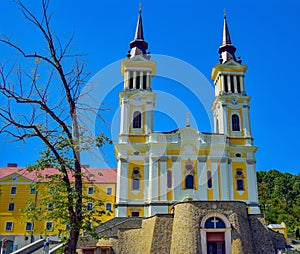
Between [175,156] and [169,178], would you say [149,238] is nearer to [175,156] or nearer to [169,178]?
[169,178]

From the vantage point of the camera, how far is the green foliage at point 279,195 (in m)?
58.7

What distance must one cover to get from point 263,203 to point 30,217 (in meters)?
57.0

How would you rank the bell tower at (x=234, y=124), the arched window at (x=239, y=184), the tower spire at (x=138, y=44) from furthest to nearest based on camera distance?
1. the tower spire at (x=138, y=44)
2. the arched window at (x=239, y=184)
3. the bell tower at (x=234, y=124)

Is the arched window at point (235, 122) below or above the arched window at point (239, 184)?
above

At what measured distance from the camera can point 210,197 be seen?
132 feet

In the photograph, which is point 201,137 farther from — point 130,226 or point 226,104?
point 130,226

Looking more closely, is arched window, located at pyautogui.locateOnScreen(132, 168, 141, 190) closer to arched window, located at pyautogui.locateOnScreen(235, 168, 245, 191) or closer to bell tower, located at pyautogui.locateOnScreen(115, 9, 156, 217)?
bell tower, located at pyautogui.locateOnScreen(115, 9, 156, 217)

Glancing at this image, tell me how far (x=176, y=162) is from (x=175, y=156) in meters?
0.64

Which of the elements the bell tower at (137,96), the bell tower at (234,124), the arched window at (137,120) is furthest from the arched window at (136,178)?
the bell tower at (234,124)

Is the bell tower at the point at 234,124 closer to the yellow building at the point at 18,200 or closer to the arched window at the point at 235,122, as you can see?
the arched window at the point at 235,122

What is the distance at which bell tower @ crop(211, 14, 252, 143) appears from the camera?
44.6 meters

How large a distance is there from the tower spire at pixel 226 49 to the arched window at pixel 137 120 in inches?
493

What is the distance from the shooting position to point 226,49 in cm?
4966

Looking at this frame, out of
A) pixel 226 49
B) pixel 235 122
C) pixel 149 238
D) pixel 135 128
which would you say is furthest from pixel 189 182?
pixel 226 49
